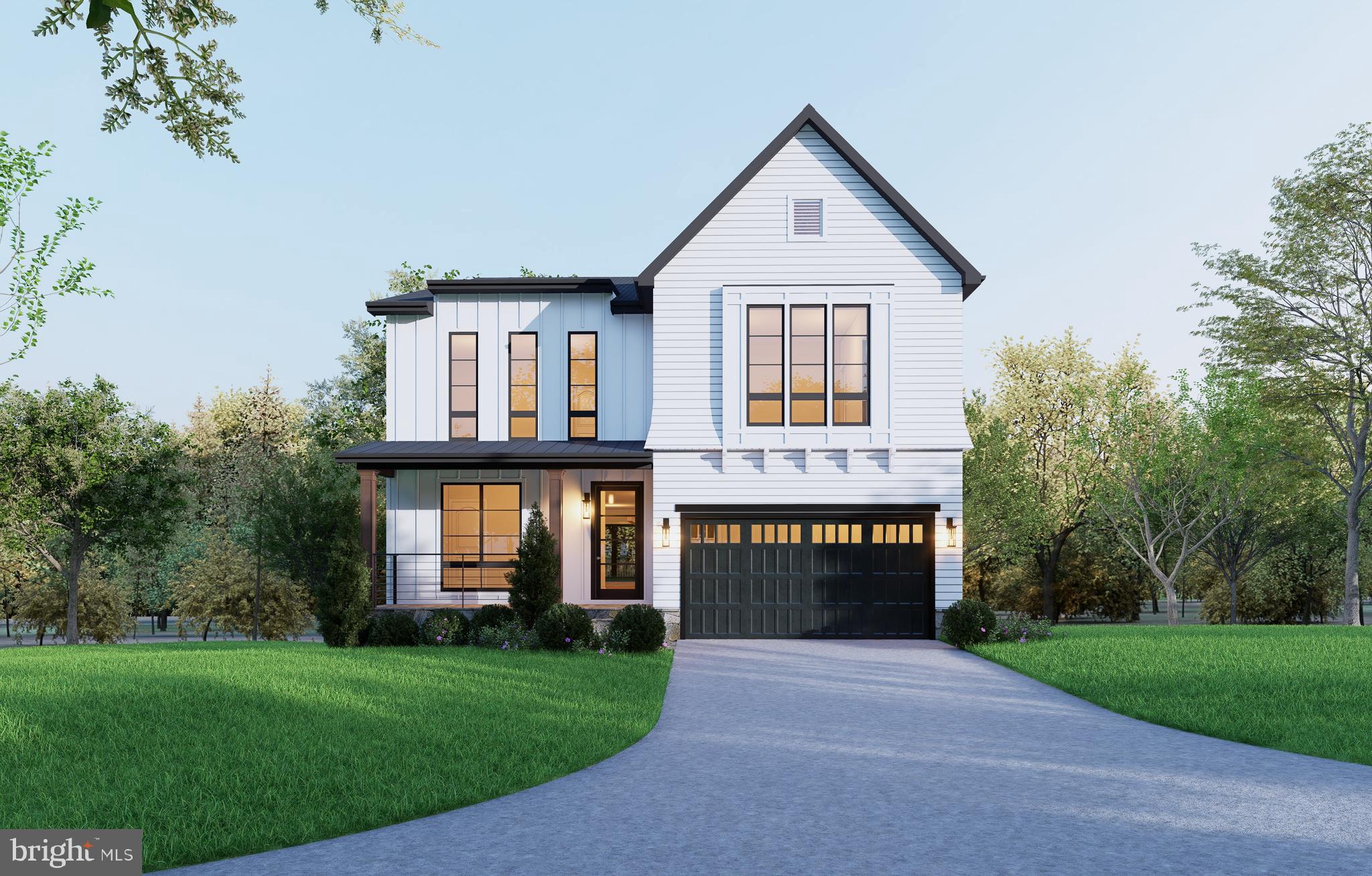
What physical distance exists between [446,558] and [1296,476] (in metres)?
22.4

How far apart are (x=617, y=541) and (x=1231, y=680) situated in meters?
11.5

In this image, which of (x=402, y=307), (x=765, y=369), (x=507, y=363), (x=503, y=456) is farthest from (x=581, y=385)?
(x=765, y=369)

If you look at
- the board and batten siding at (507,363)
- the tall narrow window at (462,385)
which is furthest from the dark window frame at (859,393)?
the tall narrow window at (462,385)

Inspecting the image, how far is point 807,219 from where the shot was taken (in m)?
18.4

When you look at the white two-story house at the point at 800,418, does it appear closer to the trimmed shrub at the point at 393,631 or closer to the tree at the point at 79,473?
the trimmed shrub at the point at 393,631

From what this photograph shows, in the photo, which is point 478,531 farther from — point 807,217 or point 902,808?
point 902,808

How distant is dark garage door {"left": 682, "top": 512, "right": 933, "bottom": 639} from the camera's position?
60.4 feet

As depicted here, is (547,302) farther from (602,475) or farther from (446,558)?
(446,558)

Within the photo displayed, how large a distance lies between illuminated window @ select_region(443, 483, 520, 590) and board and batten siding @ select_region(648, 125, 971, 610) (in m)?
3.63

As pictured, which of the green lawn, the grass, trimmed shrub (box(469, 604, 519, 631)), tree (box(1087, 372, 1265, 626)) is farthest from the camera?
tree (box(1087, 372, 1265, 626))

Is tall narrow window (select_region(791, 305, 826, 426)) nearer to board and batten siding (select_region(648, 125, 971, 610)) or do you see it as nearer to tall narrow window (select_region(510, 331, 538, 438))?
board and batten siding (select_region(648, 125, 971, 610))

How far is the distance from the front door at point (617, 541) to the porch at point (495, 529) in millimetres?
14

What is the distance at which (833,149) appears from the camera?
1841cm

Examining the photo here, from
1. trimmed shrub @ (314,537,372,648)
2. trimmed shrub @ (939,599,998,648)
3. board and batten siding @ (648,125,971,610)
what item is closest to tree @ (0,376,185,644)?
trimmed shrub @ (314,537,372,648)
